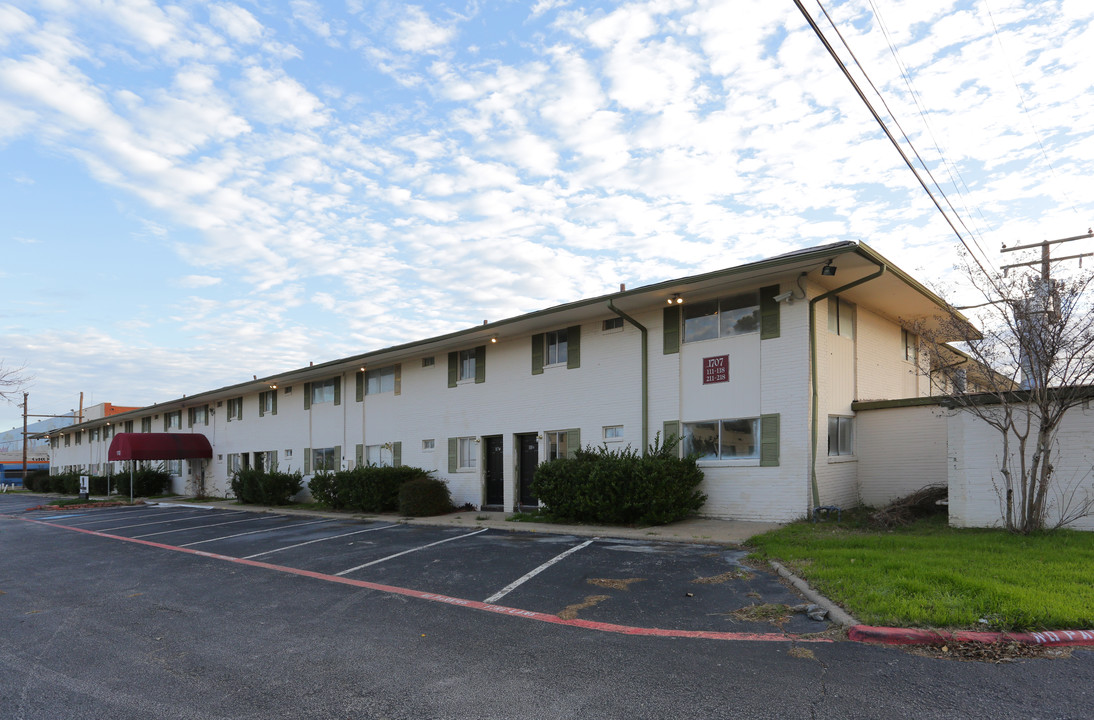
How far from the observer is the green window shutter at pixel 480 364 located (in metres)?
20.8

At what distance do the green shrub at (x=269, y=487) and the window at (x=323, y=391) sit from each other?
313cm

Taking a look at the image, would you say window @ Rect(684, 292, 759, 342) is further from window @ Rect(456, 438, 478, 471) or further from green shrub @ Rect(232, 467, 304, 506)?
green shrub @ Rect(232, 467, 304, 506)

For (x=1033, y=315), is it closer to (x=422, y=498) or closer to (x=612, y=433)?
(x=612, y=433)

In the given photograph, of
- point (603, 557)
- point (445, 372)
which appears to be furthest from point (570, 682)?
point (445, 372)


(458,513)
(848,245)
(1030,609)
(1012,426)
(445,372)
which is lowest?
(458,513)

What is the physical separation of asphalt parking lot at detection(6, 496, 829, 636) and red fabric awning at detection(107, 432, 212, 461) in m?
16.1

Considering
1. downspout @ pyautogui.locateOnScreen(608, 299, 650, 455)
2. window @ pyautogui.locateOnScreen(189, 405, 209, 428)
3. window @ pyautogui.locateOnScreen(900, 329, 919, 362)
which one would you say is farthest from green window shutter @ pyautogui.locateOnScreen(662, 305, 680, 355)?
window @ pyautogui.locateOnScreen(189, 405, 209, 428)

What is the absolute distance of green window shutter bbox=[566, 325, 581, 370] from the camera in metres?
18.2

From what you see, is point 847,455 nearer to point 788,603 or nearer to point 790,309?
point 790,309

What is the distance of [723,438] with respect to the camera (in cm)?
1523

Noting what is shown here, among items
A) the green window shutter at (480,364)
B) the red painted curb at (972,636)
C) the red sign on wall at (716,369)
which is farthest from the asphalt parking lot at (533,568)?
the green window shutter at (480,364)

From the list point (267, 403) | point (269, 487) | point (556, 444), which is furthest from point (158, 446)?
point (556, 444)

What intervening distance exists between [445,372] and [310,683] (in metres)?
17.1

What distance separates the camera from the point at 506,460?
778 inches
